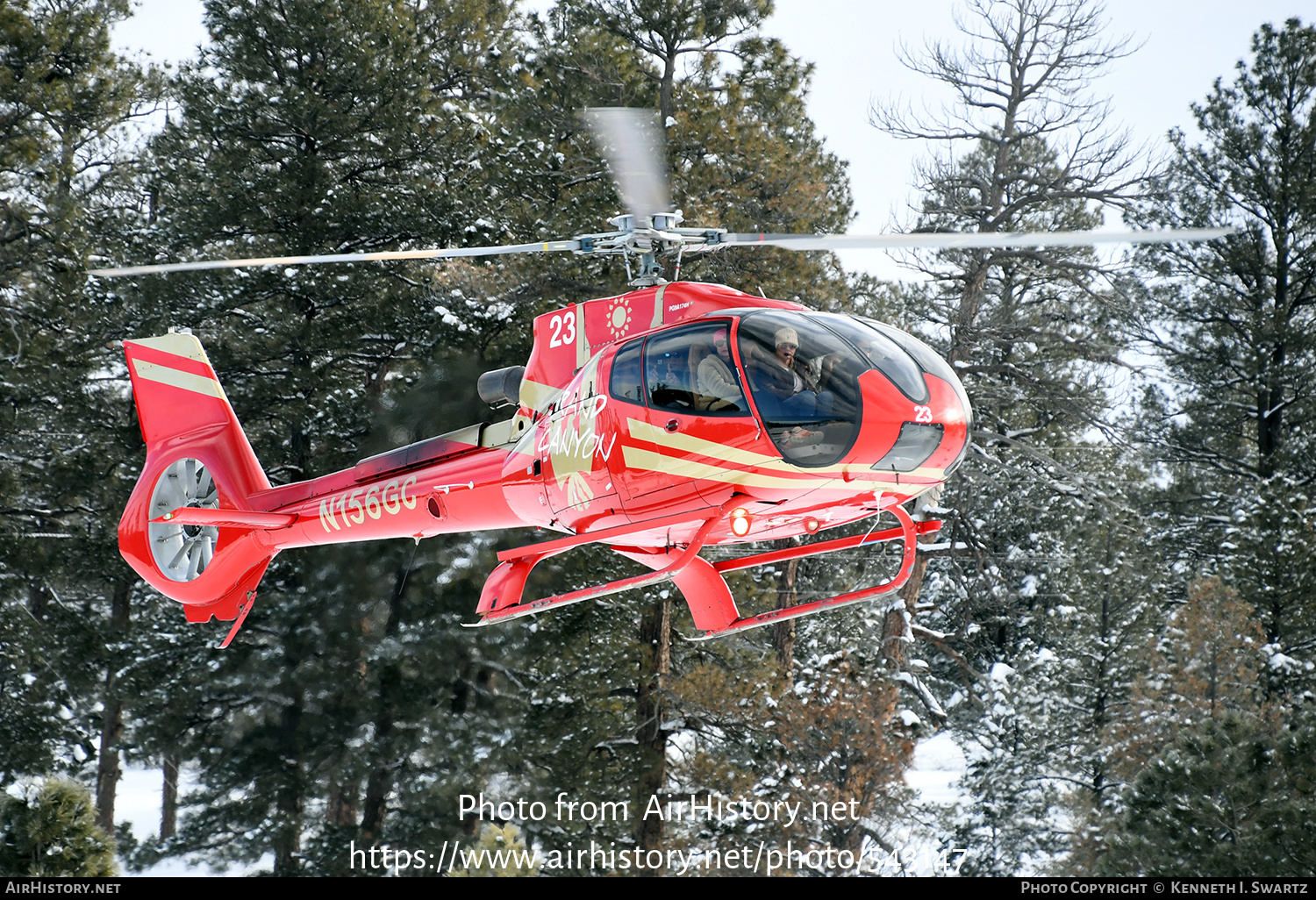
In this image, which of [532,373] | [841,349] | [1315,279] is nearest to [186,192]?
[532,373]

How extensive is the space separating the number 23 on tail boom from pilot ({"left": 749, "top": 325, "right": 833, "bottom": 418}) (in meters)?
0.01

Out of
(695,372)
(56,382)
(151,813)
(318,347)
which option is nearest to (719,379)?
(695,372)

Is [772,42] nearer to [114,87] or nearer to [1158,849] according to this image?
[114,87]

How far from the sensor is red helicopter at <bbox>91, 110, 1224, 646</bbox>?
24.0ft

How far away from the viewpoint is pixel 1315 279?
19625mm

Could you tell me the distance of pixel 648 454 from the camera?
26.0ft

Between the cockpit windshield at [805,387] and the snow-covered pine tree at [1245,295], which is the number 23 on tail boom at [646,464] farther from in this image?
the snow-covered pine tree at [1245,295]

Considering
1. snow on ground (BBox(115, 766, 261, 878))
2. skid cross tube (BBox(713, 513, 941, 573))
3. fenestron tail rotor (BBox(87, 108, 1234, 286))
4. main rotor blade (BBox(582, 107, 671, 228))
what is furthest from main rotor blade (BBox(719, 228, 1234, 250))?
snow on ground (BBox(115, 766, 261, 878))

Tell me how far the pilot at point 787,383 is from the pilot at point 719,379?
0.17m

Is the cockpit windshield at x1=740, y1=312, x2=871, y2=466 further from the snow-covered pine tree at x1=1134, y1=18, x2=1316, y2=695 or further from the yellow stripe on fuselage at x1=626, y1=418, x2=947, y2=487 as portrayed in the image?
the snow-covered pine tree at x1=1134, y1=18, x2=1316, y2=695

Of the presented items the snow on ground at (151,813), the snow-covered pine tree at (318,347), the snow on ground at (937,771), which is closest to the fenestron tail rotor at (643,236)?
the snow-covered pine tree at (318,347)

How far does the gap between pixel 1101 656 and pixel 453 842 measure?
12.6m

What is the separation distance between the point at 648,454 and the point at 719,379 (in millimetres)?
728

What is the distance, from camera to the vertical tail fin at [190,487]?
10930 mm
